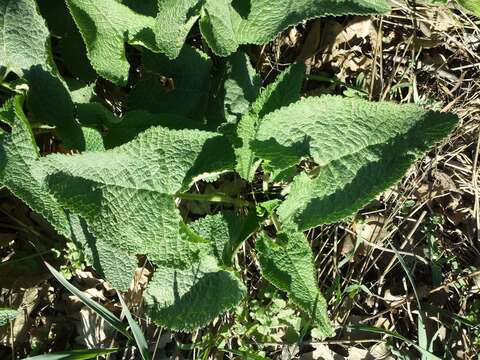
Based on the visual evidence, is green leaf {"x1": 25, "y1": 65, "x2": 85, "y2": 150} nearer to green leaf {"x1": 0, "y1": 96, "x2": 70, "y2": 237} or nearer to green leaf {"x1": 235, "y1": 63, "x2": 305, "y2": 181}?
green leaf {"x1": 0, "y1": 96, "x2": 70, "y2": 237}

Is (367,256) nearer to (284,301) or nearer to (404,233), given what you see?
(404,233)

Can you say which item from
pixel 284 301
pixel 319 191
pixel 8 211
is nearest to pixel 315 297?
pixel 319 191

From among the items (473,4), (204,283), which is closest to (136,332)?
(204,283)

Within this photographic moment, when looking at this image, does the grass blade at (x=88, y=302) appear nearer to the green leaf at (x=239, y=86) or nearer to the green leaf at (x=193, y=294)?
the green leaf at (x=193, y=294)

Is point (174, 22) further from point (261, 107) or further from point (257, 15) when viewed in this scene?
point (261, 107)

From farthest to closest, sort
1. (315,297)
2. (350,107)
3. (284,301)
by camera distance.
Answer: (284,301) < (315,297) < (350,107)

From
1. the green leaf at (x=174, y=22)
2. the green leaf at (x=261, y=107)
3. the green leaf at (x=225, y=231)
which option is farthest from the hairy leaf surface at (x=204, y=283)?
the green leaf at (x=174, y=22)
